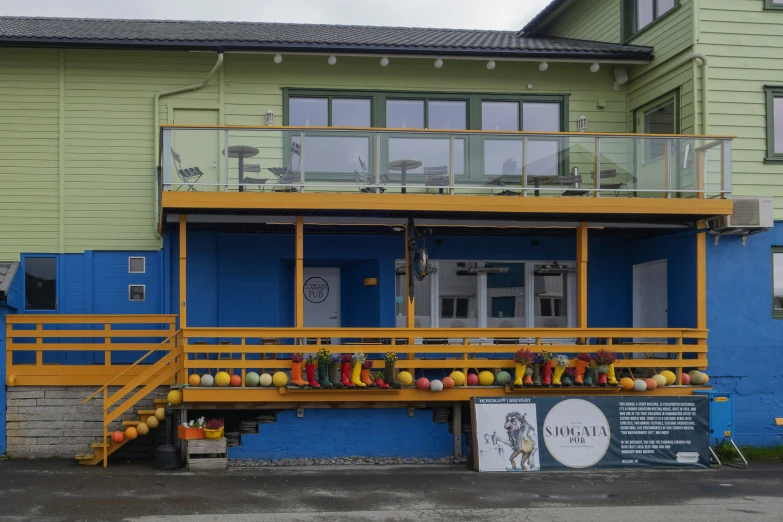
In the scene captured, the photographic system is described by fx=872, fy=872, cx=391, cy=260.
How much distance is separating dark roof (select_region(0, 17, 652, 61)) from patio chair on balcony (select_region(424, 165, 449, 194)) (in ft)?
9.73

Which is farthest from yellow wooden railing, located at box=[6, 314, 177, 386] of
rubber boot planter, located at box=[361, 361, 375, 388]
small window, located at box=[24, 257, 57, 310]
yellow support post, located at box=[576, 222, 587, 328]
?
yellow support post, located at box=[576, 222, 587, 328]

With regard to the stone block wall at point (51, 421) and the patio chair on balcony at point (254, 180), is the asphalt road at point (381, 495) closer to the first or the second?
the stone block wall at point (51, 421)

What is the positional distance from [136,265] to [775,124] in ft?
36.6

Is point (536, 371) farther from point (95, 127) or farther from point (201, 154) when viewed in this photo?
point (95, 127)

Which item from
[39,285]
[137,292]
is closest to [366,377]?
[137,292]

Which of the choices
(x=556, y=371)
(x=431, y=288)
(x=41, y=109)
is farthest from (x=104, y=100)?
(x=556, y=371)

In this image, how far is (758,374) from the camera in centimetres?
1390

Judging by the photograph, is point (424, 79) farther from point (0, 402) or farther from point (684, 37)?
point (0, 402)

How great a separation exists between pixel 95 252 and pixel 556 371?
322 inches

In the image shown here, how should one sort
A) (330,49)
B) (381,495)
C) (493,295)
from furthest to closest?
(493,295), (330,49), (381,495)

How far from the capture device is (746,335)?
13891mm

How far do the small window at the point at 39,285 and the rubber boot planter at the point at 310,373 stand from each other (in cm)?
527

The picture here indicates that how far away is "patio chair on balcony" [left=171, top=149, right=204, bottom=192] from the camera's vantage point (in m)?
12.8

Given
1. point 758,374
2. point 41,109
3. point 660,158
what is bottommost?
point 758,374
